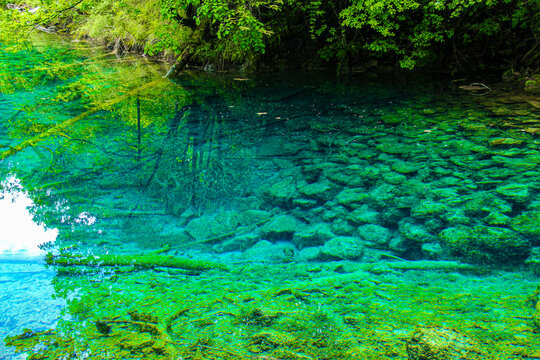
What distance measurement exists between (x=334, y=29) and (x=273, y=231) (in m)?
10.4

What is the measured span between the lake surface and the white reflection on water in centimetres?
3

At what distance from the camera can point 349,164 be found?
19.7ft

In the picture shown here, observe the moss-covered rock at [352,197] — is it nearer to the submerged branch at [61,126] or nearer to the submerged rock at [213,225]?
the submerged rock at [213,225]

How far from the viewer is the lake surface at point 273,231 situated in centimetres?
257

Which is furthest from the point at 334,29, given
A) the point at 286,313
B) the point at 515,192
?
the point at 286,313

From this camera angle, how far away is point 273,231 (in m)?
4.36

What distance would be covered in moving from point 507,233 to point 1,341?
4819 mm

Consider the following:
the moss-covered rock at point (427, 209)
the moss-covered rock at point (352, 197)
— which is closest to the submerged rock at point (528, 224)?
the moss-covered rock at point (427, 209)

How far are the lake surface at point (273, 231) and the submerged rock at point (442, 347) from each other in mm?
17

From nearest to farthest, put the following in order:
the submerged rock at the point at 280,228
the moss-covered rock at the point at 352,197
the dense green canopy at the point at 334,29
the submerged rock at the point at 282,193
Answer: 1. the submerged rock at the point at 280,228
2. the moss-covered rock at the point at 352,197
3. the submerged rock at the point at 282,193
4. the dense green canopy at the point at 334,29

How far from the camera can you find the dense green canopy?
10.2m

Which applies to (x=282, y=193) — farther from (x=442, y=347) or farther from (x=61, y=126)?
(x=61, y=126)

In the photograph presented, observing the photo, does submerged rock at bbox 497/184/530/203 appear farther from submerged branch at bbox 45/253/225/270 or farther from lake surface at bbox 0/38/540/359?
submerged branch at bbox 45/253/225/270

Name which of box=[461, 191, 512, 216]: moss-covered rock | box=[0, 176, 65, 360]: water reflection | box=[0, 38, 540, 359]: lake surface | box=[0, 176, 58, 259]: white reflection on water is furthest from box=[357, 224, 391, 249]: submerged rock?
box=[0, 176, 58, 259]: white reflection on water
